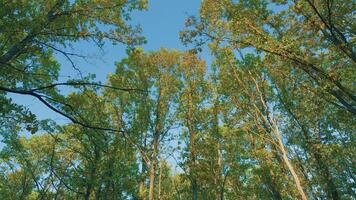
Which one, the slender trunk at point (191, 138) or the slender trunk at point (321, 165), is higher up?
the slender trunk at point (191, 138)

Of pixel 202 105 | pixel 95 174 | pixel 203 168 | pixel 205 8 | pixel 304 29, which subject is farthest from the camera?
pixel 202 105

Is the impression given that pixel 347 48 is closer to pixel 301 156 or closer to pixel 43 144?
pixel 301 156

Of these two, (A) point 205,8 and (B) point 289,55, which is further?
(A) point 205,8

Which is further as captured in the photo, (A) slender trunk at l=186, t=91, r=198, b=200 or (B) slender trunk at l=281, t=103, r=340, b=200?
(A) slender trunk at l=186, t=91, r=198, b=200

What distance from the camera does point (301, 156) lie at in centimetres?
2178

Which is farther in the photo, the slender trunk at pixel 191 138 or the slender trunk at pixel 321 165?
the slender trunk at pixel 191 138

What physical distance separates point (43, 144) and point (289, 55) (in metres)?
24.2

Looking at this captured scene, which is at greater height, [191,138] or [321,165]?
[191,138]

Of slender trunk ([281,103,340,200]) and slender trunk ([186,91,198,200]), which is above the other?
slender trunk ([186,91,198,200])

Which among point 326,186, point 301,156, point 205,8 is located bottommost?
point 326,186

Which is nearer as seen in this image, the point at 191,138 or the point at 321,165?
the point at 321,165

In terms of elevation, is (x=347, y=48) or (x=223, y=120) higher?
(x=223, y=120)

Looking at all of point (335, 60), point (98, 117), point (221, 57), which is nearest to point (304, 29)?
point (335, 60)

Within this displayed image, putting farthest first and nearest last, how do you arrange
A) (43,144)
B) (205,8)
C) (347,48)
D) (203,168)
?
(43,144)
(203,168)
(205,8)
(347,48)
